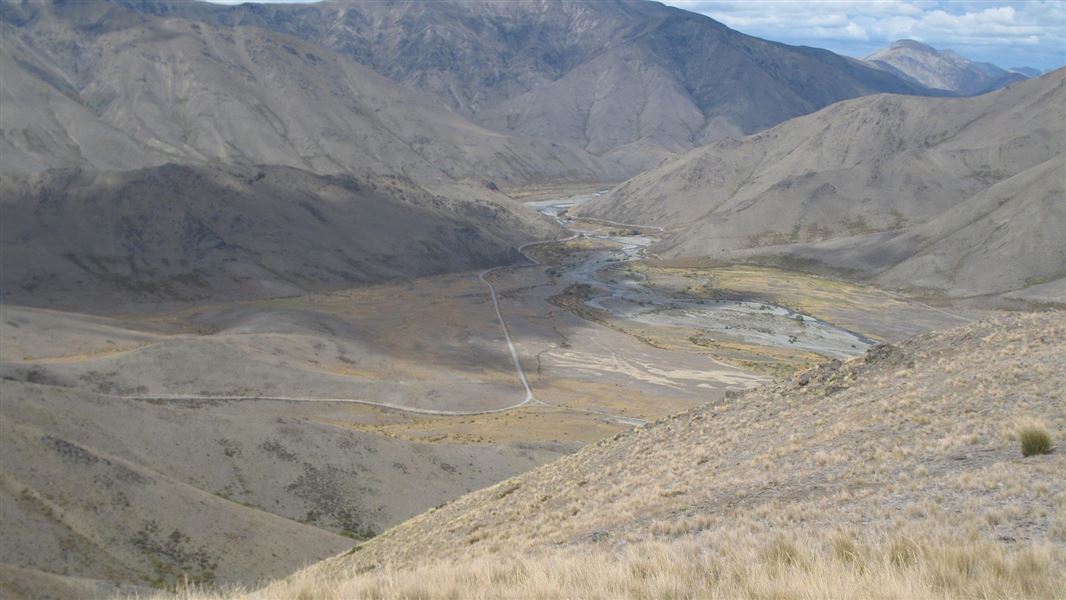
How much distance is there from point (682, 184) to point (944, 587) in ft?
618

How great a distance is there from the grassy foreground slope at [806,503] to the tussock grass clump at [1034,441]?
0.19 m

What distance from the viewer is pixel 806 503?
1298cm

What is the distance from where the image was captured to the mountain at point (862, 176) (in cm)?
13950

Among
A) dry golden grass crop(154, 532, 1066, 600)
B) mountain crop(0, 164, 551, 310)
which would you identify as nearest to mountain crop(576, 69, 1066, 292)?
mountain crop(0, 164, 551, 310)

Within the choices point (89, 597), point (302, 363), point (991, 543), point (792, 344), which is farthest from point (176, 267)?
point (991, 543)

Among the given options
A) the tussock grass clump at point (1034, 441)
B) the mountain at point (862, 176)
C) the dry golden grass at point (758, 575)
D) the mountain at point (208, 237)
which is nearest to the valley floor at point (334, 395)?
the mountain at point (208, 237)

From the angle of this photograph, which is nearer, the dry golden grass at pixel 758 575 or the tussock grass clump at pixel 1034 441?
the dry golden grass at pixel 758 575

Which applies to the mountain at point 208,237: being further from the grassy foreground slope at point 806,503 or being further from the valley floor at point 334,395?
the grassy foreground slope at point 806,503

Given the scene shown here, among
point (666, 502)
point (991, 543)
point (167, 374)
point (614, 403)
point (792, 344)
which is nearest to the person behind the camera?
point (991, 543)

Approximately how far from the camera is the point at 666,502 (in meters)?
16.1

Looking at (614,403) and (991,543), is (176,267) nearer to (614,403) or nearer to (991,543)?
(614,403)

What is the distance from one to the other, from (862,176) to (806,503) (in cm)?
15089

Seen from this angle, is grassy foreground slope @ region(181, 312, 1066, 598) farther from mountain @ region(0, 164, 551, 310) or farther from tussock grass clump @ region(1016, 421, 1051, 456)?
mountain @ region(0, 164, 551, 310)

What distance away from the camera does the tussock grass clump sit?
12.7 metres
